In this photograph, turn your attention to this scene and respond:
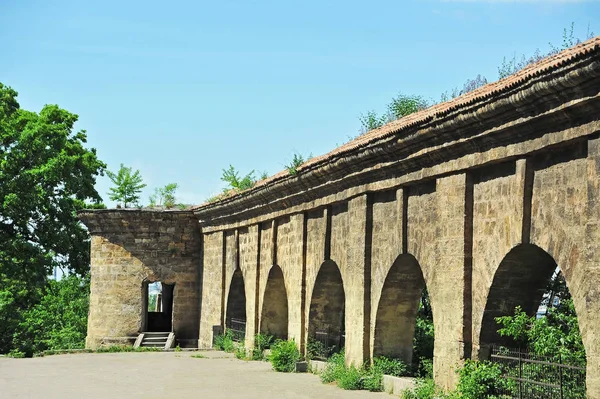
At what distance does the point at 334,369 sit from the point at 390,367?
4.47 feet

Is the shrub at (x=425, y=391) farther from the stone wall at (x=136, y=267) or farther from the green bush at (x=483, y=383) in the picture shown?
the stone wall at (x=136, y=267)

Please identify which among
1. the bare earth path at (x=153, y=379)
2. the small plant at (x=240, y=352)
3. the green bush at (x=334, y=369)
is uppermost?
the green bush at (x=334, y=369)

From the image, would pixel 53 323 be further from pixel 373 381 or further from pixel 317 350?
pixel 373 381

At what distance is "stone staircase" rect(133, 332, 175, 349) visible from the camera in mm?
25453

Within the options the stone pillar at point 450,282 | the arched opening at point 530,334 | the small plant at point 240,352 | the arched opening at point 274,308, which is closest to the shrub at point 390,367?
the stone pillar at point 450,282

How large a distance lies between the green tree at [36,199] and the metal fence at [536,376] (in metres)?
23.3

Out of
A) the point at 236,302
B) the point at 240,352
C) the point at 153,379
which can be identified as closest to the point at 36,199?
the point at 236,302

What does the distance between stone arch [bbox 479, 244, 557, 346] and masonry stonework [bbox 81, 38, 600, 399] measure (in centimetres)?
2

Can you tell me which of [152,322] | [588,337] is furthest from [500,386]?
[152,322]

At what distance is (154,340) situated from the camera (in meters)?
25.8

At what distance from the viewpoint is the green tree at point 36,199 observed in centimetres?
3186

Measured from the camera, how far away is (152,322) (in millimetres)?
31422

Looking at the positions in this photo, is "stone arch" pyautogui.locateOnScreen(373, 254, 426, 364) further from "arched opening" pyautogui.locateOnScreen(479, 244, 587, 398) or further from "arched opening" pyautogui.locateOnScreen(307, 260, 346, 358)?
"arched opening" pyautogui.locateOnScreen(479, 244, 587, 398)

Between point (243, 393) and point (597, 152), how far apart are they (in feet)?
23.3
